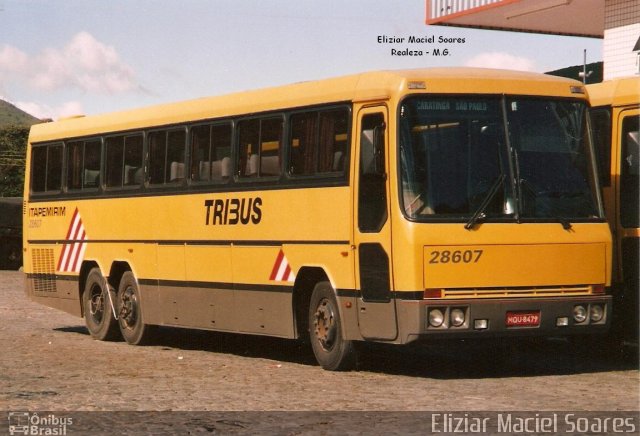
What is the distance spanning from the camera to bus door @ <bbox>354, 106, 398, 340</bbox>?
14.1 meters

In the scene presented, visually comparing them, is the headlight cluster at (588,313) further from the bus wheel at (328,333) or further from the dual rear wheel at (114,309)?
the dual rear wheel at (114,309)

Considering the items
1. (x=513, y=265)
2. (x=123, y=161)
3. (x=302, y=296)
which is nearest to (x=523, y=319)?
(x=513, y=265)

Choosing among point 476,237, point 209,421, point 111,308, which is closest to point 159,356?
point 111,308

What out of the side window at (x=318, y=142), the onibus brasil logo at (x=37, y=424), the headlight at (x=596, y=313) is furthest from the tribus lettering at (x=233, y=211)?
the onibus brasil logo at (x=37, y=424)

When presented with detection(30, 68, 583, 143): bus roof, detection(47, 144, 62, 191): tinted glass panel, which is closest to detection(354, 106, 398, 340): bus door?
detection(30, 68, 583, 143): bus roof

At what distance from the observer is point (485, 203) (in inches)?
548

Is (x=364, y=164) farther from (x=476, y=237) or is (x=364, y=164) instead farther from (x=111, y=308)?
(x=111, y=308)

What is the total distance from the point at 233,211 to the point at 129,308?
12.0 ft

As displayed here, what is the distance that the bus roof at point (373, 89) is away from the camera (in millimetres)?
14156

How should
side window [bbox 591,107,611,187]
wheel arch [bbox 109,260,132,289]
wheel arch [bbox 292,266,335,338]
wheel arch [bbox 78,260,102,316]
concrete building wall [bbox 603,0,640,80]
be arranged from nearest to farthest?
side window [bbox 591,107,611,187], wheel arch [bbox 292,266,335,338], wheel arch [bbox 109,260,132,289], wheel arch [bbox 78,260,102,316], concrete building wall [bbox 603,0,640,80]

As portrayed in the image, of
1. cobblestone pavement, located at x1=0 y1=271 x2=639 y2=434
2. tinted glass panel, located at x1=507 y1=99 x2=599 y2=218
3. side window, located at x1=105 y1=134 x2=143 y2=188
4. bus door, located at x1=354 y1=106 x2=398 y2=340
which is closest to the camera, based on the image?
cobblestone pavement, located at x1=0 y1=271 x2=639 y2=434

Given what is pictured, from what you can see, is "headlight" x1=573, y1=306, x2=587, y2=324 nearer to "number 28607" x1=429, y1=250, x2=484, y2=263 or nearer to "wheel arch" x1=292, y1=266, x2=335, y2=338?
"number 28607" x1=429, y1=250, x2=484, y2=263

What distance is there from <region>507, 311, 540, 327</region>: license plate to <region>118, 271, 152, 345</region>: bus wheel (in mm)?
7252

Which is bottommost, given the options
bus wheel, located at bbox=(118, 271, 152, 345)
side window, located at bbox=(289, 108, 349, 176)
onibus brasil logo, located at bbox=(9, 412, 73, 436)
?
onibus brasil logo, located at bbox=(9, 412, 73, 436)
